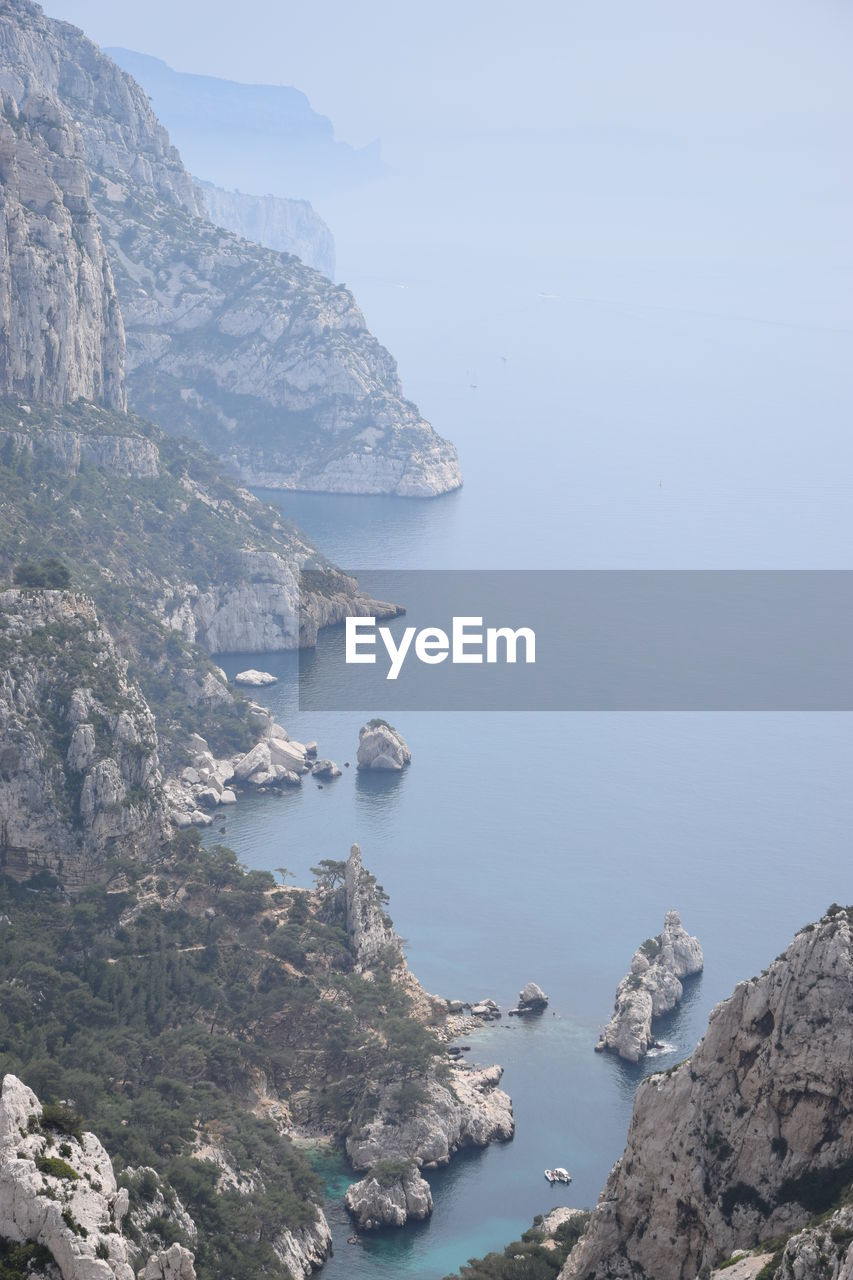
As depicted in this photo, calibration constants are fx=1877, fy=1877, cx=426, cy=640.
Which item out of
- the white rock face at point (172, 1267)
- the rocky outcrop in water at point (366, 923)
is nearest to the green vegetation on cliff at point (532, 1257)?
the white rock face at point (172, 1267)

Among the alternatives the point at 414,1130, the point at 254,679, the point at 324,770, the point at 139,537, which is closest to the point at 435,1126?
the point at 414,1130

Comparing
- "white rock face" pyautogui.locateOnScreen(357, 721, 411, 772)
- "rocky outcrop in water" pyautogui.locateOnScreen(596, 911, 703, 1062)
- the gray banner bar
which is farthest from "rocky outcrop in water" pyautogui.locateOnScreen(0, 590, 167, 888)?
the gray banner bar

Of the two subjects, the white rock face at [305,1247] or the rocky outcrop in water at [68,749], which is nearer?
the white rock face at [305,1247]

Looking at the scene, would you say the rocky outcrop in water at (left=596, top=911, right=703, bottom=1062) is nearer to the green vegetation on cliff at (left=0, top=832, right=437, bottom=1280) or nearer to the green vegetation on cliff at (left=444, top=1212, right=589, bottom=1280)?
the green vegetation on cliff at (left=0, top=832, right=437, bottom=1280)

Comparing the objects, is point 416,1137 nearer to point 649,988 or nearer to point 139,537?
point 649,988

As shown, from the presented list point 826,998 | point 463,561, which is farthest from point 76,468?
point 826,998

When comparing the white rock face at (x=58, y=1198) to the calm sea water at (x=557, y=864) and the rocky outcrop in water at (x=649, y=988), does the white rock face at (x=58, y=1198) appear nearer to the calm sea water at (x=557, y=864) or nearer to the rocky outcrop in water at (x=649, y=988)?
the calm sea water at (x=557, y=864)
